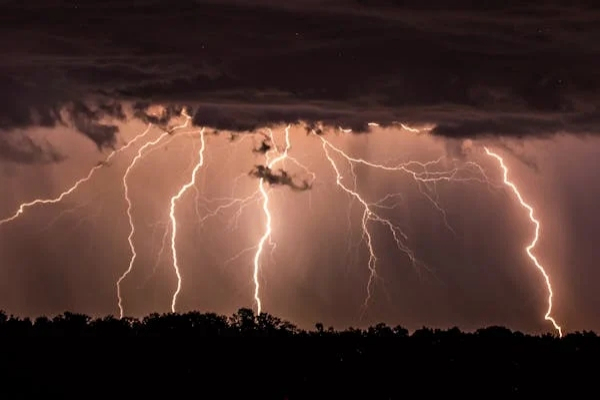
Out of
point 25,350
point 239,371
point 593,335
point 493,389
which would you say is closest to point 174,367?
point 239,371

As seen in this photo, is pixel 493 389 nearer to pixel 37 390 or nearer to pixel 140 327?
pixel 37 390

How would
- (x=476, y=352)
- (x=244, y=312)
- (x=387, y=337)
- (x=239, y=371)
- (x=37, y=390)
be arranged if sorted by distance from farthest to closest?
1. (x=244, y=312)
2. (x=387, y=337)
3. (x=476, y=352)
4. (x=239, y=371)
5. (x=37, y=390)

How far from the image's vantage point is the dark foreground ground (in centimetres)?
7519

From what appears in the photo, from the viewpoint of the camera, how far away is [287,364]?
80812mm

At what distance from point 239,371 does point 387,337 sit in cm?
1578

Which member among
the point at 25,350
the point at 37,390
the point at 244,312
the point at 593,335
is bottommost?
the point at 37,390

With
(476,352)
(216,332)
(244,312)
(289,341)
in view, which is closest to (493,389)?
(476,352)

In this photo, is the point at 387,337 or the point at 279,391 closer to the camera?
the point at 279,391

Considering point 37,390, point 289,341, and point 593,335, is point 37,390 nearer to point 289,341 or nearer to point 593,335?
point 289,341

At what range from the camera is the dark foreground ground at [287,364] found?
75.2 meters

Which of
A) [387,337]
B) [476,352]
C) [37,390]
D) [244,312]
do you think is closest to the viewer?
[37,390]

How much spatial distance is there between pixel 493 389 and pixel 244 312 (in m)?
33.8

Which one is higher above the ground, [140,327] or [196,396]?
[140,327]

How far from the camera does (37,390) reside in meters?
72.3
